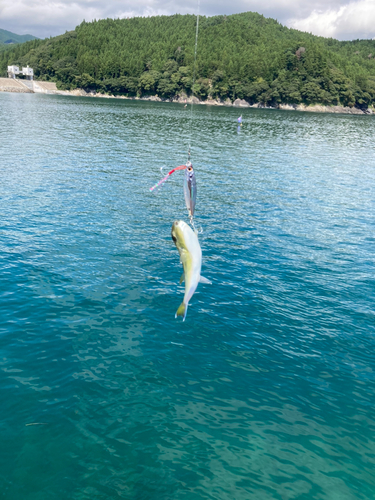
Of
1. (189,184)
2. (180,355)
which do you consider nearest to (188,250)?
(189,184)

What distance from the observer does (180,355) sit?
1503cm

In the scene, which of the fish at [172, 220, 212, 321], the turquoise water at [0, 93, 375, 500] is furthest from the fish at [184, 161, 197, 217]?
the fish at [172, 220, 212, 321]

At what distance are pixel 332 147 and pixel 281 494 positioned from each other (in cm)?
8014

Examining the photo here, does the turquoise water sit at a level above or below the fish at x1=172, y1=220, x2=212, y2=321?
below

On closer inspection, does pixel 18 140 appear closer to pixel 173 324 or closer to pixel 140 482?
pixel 173 324

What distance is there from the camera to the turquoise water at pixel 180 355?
10.8 metres

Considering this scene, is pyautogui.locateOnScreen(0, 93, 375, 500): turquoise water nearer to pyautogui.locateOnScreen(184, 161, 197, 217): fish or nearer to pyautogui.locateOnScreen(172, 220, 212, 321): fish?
pyautogui.locateOnScreen(184, 161, 197, 217): fish

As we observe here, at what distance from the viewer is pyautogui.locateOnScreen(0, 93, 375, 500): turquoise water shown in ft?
35.3

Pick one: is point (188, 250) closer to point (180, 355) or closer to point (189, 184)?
point (189, 184)

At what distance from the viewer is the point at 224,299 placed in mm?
19219

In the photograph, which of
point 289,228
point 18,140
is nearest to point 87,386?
point 289,228

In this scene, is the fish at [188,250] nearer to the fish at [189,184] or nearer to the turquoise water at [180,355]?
the turquoise water at [180,355]

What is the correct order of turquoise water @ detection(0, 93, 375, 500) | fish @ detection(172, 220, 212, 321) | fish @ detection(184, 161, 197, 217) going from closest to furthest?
fish @ detection(172, 220, 212, 321) → turquoise water @ detection(0, 93, 375, 500) → fish @ detection(184, 161, 197, 217)

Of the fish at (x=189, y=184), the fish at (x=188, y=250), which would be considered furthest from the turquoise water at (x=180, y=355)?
the fish at (x=188, y=250)
